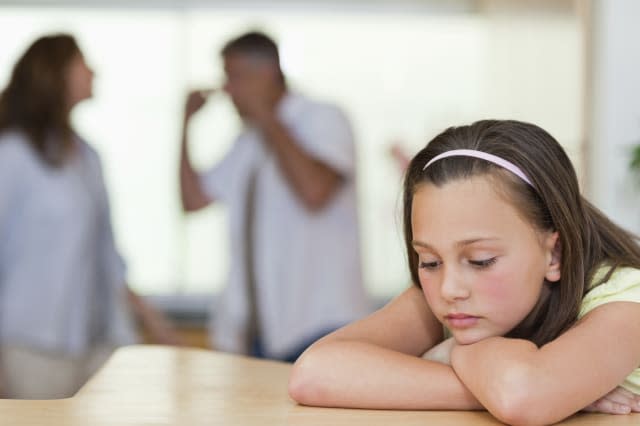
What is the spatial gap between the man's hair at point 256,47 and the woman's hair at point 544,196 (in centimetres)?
198

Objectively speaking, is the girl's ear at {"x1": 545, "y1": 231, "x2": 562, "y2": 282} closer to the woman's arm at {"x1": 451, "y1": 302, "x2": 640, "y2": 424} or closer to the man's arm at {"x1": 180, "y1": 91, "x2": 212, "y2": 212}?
the woman's arm at {"x1": 451, "y1": 302, "x2": 640, "y2": 424}

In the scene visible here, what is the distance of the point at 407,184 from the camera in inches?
61.3

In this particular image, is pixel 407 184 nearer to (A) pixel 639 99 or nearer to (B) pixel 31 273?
(A) pixel 639 99

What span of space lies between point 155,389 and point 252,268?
193cm

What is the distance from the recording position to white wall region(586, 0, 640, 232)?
10.5 ft

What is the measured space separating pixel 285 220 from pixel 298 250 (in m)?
0.10

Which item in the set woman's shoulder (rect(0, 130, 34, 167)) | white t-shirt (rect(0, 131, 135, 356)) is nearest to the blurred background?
white t-shirt (rect(0, 131, 135, 356))

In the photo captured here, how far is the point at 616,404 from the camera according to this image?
139 centimetres

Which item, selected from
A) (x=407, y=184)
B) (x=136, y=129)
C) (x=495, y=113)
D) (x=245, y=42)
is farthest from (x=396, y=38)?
(x=407, y=184)

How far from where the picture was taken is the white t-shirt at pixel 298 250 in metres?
3.42

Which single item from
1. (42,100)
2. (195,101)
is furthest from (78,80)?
(195,101)

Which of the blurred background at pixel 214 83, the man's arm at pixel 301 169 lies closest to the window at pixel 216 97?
the blurred background at pixel 214 83

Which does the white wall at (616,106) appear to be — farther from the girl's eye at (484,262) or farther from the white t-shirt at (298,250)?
the girl's eye at (484,262)

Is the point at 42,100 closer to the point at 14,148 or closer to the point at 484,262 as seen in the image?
the point at 14,148
